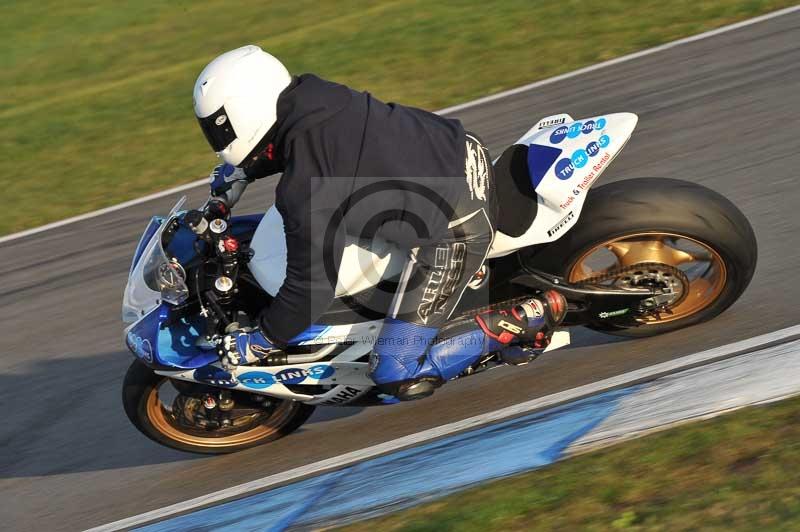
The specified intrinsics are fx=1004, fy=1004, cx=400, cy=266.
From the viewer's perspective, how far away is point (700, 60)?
9.46m

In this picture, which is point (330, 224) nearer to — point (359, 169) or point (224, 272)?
point (359, 169)

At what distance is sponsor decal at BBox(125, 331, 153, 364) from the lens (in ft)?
16.2

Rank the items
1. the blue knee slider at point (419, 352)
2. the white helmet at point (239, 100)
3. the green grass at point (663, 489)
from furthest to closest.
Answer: the blue knee slider at point (419, 352) → the white helmet at point (239, 100) → the green grass at point (663, 489)

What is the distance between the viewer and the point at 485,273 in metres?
5.08

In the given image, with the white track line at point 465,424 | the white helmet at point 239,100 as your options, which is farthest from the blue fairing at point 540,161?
the white helmet at point 239,100

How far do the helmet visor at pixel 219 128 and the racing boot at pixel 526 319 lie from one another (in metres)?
1.56

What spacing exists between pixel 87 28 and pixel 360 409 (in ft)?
37.1

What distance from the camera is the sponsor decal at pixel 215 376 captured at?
503 centimetres

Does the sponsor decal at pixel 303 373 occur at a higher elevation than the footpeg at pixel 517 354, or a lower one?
lower

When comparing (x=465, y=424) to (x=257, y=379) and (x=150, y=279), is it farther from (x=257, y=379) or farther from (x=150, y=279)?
(x=150, y=279)

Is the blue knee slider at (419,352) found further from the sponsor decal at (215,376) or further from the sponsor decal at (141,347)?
the sponsor decal at (141,347)

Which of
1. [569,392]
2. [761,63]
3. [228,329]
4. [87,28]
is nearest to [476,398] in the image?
[569,392]

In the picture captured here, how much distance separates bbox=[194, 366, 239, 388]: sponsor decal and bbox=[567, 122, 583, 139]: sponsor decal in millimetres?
2074

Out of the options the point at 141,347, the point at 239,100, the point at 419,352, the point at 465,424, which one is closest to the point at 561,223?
the point at 419,352
